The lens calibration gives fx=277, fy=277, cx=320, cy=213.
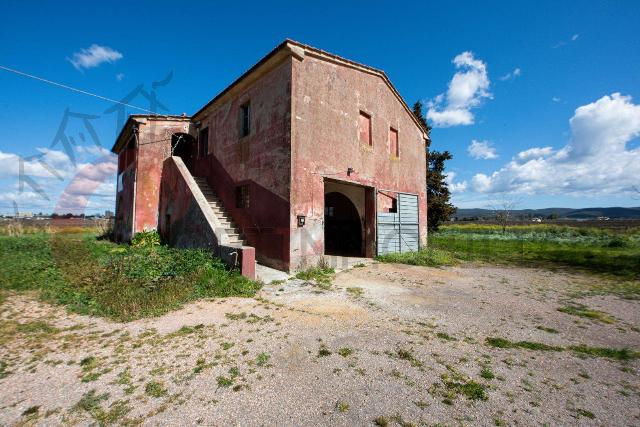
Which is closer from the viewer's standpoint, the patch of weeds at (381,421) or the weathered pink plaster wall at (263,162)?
the patch of weeds at (381,421)

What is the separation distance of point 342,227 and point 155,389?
41.5 feet

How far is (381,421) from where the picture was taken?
8.09ft

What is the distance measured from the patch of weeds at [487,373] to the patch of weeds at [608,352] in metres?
1.69

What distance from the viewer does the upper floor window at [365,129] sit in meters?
11.4

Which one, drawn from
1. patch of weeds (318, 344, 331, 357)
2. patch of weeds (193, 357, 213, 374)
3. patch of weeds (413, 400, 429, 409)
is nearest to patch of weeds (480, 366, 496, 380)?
patch of weeds (413, 400, 429, 409)

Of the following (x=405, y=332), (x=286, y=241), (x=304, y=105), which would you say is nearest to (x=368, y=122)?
(x=304, y=105)

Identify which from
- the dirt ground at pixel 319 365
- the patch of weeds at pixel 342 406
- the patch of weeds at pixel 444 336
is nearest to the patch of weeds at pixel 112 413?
the dirt ground at pixel 319 365

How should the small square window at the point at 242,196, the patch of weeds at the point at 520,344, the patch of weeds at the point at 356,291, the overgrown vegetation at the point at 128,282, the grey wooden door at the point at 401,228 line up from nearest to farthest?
the patch of weeds at the point at 520,344 < the overgrown vegetation at the point at 128,282 < the patch of weeds at the point at 356,291 < the small square window at the point at 242,196 < the grey wooden door at the point at 401,228

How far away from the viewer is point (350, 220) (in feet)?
48.0

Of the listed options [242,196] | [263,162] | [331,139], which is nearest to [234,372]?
[263,162]

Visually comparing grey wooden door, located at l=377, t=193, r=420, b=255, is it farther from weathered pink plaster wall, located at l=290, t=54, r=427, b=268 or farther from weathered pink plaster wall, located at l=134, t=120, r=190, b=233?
weathered pink plaster wall, located at l=134, t=120, r=190, b=233

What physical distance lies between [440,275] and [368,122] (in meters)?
6.75

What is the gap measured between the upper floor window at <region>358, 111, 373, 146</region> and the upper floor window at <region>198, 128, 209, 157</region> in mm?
7648

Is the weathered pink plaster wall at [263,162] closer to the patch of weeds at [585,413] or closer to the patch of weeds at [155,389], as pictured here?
the patch of weeds at [155,389]
